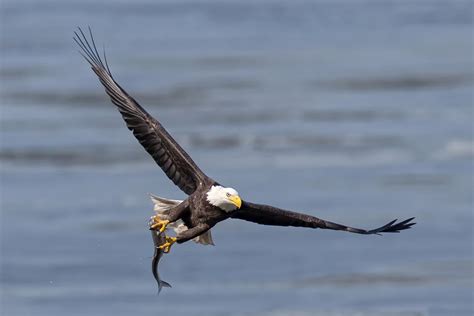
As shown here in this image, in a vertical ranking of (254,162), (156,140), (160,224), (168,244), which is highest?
(254,162)

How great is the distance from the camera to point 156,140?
275 inches

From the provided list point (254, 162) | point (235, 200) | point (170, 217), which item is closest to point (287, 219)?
point (235, 200)

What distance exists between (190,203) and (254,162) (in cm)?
730

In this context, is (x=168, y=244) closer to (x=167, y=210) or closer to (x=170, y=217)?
(x=170, y=217)

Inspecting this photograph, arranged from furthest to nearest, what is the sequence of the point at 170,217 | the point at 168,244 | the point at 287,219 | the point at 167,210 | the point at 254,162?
the point at 254,162
the point at 287,219
the point at 167,210
the point at 170,217
the point at 168,244

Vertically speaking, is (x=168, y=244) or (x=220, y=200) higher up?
(x=220, y=200)

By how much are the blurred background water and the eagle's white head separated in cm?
303

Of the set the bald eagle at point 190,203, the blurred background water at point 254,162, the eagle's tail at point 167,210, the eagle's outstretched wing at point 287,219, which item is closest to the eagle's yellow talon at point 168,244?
the bald eagle at point 190,203

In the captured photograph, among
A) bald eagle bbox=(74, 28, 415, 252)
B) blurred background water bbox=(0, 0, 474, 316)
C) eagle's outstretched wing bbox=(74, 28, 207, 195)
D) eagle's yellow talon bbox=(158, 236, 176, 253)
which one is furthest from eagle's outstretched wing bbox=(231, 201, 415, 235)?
blurred background water bbox=(0, 0, 474, 316)

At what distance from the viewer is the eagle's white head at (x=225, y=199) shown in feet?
20.9

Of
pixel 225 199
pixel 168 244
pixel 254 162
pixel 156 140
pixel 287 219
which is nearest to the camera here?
pixel 168 244

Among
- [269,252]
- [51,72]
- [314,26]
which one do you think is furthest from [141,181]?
[314,26]

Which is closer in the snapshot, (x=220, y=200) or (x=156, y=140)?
(x=220, y=200)

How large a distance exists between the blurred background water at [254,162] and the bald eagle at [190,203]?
8.66 feet
